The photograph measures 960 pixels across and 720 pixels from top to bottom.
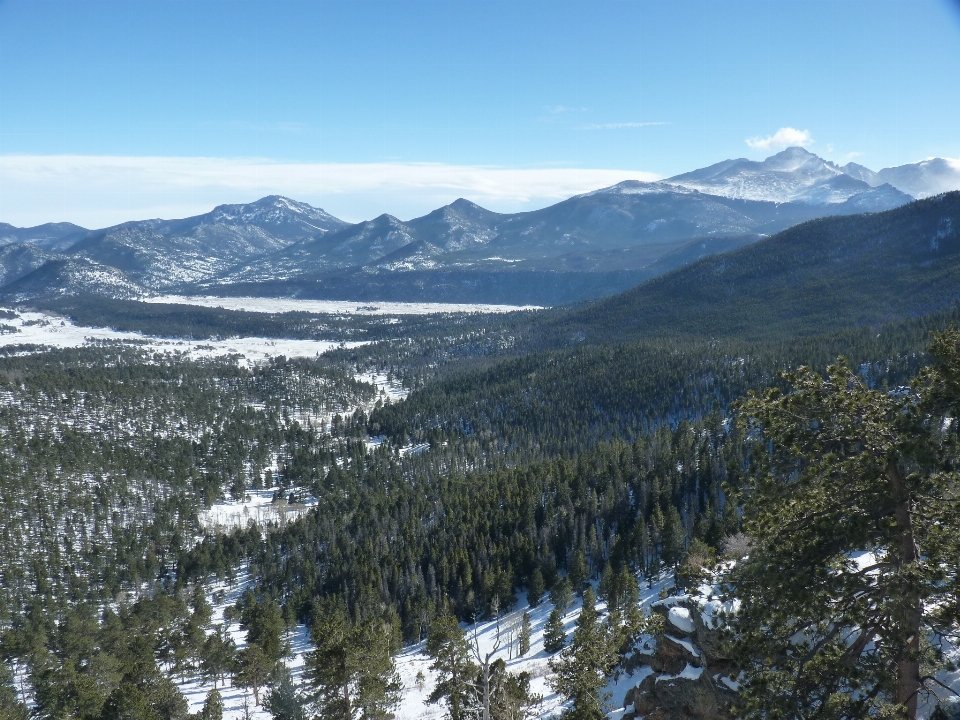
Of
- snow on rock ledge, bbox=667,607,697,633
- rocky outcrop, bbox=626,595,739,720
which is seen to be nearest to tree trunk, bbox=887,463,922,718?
rocky outcrop, bbox=626,595,739,720

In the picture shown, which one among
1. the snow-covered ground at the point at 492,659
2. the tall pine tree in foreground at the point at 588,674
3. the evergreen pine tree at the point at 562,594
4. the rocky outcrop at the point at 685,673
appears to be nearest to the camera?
the rocky outcrop at the point at 685,673

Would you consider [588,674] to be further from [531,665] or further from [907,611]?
[531,665]

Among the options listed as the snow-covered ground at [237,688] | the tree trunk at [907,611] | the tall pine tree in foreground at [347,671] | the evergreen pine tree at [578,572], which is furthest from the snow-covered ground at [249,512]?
the tree trunk at [907,611]

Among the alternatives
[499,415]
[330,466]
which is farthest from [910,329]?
[330,466]

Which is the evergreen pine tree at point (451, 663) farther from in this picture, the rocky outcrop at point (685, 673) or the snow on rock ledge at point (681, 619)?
the snow on rock ledge at point (681, 619)

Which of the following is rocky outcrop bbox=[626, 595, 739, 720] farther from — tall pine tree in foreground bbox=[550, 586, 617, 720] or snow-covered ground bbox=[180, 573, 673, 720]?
snow-covered ground bbox=[180, 573, 673, 720]

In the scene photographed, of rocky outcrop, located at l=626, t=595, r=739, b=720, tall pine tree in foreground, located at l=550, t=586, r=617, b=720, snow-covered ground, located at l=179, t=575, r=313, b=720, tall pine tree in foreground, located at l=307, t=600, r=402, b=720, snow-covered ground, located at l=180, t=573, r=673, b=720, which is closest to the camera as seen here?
rocky outcrop, located at l=626, t=595, r=739, b=720
